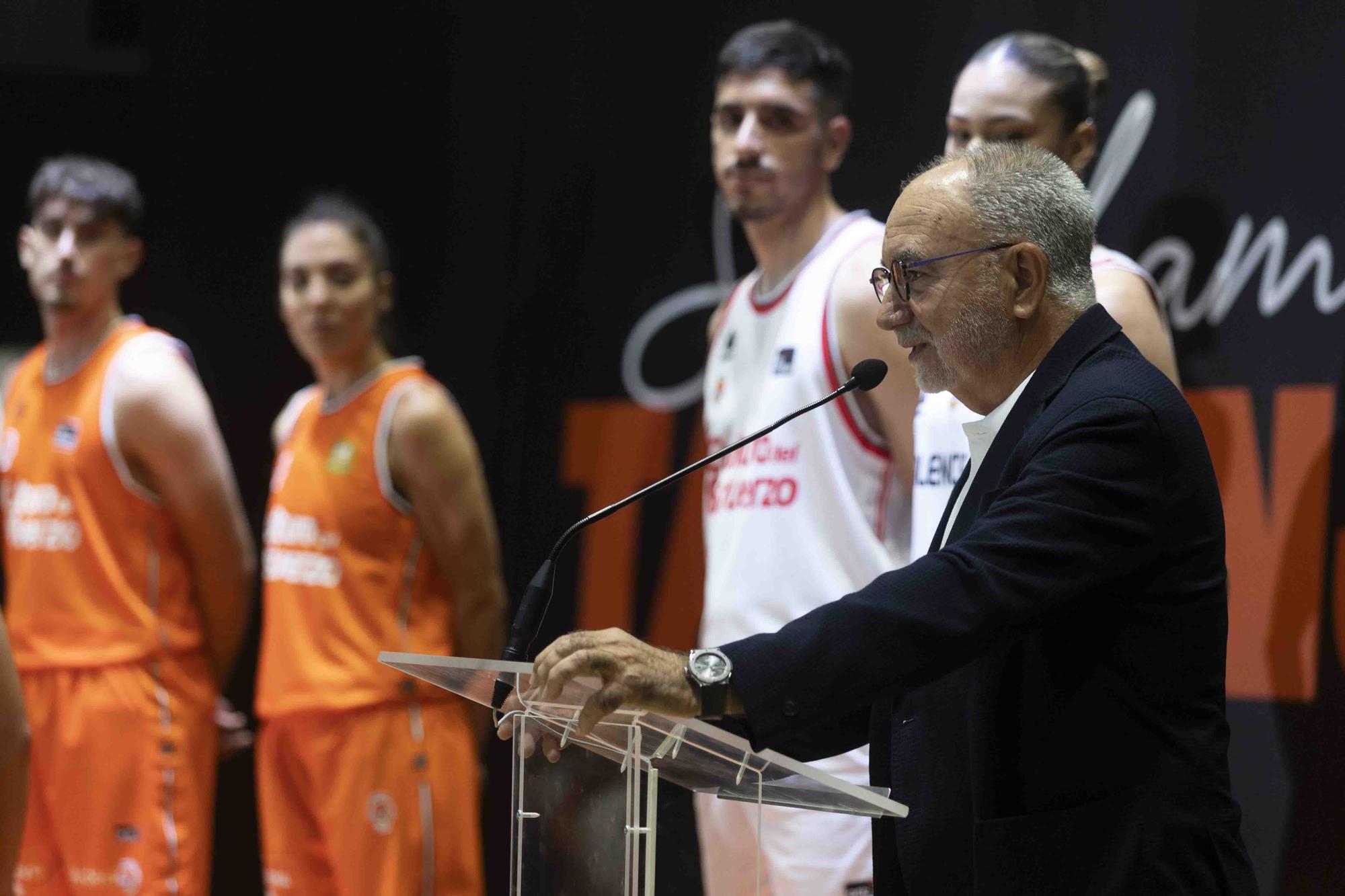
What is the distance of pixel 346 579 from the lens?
3879 mm

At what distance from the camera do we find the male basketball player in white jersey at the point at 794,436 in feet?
9.64

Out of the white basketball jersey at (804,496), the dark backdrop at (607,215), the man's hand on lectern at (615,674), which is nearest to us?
the man's hand on lectern at (615,674)

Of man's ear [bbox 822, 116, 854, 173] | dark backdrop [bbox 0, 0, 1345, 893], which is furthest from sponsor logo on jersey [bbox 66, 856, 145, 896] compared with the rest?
man's ear [bbox 822, 116, 854, 173]

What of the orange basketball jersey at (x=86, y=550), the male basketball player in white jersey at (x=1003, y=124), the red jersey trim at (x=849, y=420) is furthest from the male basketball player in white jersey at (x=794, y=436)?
the orange basketball jersey at (x=86, y=550)

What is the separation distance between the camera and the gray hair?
1898 mm

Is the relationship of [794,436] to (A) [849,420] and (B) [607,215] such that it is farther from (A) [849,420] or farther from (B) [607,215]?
(B) [607,215]

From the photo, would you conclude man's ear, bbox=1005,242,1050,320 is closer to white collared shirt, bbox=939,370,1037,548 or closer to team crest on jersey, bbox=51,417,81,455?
white collared shirt, bbox=939,370,1037,548

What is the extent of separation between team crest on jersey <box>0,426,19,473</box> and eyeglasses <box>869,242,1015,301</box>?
9.33ft

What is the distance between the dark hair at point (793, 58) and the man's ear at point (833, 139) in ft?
0.11

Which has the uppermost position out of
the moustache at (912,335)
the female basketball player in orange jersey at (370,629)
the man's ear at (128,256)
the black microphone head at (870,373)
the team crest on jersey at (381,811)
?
the man's ear at (128,256)

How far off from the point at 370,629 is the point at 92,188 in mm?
1422

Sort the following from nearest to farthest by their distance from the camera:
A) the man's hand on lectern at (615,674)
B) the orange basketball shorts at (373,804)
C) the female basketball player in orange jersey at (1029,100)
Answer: the man's hand on lectern at (615,674)
the female basketball player in orange jersey at (1029,100)
the orange basketball shorts at (373,804)

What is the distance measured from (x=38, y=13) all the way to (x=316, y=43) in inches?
33.5

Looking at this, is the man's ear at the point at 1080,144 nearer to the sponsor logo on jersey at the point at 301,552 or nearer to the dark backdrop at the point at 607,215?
the dark backdrop at the point at 607,215
